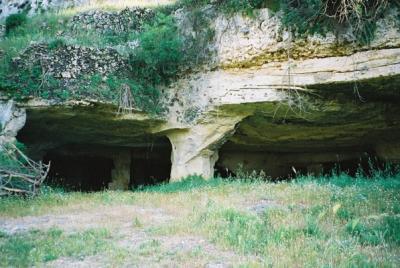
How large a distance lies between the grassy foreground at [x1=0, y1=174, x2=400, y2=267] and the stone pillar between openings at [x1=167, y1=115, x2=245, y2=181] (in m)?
2.94

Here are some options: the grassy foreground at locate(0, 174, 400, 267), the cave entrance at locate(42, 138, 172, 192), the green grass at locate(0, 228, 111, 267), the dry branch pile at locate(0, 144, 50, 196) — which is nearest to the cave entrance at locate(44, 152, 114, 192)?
the cave entrance at locate(42, 138, 172, 192)

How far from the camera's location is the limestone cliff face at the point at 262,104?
30.8 ft

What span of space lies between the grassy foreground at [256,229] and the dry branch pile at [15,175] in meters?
0.32

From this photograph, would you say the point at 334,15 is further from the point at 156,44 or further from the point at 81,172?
the point at 81,172

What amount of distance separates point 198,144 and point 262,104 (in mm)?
1954

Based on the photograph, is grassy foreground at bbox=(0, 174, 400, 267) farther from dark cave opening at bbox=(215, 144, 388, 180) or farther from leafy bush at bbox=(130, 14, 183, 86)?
dark cave opening at bbox=(215, 144, 388, 180)

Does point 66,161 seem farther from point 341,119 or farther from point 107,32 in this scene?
Answer: point 341,119

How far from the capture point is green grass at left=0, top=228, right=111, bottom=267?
4.61 meters

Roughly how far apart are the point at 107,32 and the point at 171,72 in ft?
7.52

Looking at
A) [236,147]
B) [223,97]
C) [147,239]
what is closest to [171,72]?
[223,97]

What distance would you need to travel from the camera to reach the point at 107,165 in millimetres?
17016

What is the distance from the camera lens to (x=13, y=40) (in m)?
10.5

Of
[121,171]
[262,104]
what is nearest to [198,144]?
[262,104]

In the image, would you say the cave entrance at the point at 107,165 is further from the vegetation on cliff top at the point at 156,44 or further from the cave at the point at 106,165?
the vegetation on cliff top at the point at 156,44
